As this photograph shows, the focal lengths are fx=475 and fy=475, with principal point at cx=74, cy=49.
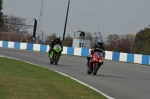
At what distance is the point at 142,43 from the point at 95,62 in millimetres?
23207

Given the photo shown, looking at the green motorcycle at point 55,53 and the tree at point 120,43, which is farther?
the tree at point 120,43

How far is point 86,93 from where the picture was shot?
1122 centimetres

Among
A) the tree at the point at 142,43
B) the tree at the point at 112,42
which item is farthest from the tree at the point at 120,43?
the tree at the point at 142,43

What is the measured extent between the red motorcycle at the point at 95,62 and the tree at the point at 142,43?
67.2 feet

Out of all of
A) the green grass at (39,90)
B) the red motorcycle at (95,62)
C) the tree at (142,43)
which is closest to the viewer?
the green grass at (39,90)

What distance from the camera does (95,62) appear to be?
1862 centimetres

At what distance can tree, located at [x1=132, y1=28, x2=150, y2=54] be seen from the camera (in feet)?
130

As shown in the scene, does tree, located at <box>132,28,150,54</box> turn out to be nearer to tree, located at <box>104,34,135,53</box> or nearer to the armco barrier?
tree, located at <box>104,34,135,53</box>

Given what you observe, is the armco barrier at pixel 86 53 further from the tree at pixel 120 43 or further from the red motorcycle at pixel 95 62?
the red motorcycle at pixel 95 62

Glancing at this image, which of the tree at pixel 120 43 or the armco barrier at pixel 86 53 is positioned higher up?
the tree at pixel 120 43

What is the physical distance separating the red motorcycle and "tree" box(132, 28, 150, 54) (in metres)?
20.5

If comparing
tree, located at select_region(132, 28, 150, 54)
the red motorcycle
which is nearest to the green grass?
the red motorcycle

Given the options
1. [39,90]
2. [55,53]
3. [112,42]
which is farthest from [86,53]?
[39,90]

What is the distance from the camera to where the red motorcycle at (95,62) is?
18.5 metres
